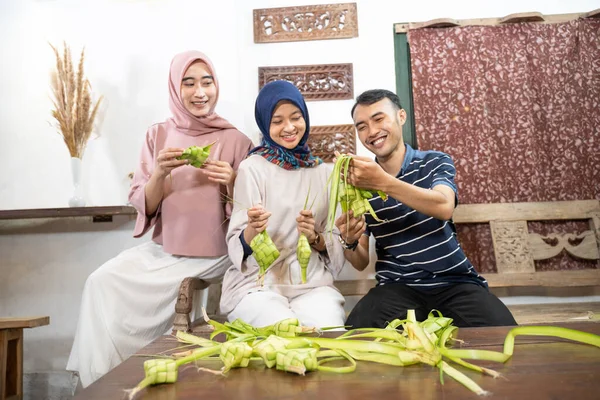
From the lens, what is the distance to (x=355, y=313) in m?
2.39

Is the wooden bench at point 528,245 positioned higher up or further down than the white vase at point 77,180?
further down

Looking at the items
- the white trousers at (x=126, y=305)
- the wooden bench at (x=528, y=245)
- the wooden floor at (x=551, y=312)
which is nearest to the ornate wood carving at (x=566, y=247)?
the wooden bench at (x=528, y=245)

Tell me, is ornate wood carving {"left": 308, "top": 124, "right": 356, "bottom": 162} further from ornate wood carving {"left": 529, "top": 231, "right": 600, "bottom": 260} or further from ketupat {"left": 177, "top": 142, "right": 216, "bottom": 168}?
ornate wood carving {"left": 529, "top": 231, "right": 600, "bottom": 260}

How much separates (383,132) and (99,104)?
2055mm

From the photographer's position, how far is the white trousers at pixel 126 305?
245 cm

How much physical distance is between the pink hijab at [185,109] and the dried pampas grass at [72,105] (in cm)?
77

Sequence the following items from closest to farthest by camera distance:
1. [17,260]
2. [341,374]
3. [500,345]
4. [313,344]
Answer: [341,374], [313,344], [500,345], [17,260]

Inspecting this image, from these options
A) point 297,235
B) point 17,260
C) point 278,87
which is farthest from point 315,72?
point 17,260

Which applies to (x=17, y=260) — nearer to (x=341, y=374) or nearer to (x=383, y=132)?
(x=383, y=132)

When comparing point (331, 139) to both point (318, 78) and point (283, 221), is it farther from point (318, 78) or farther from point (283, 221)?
point (283, 221)

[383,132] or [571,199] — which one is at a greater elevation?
[383,132]

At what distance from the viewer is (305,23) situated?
342 centimetres

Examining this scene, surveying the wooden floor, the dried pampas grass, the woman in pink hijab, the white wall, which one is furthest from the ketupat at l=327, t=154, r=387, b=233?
the dried pampas grass

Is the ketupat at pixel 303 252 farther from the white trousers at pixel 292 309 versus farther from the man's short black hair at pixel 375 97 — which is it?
the man's short black hair at pixel 375 97
